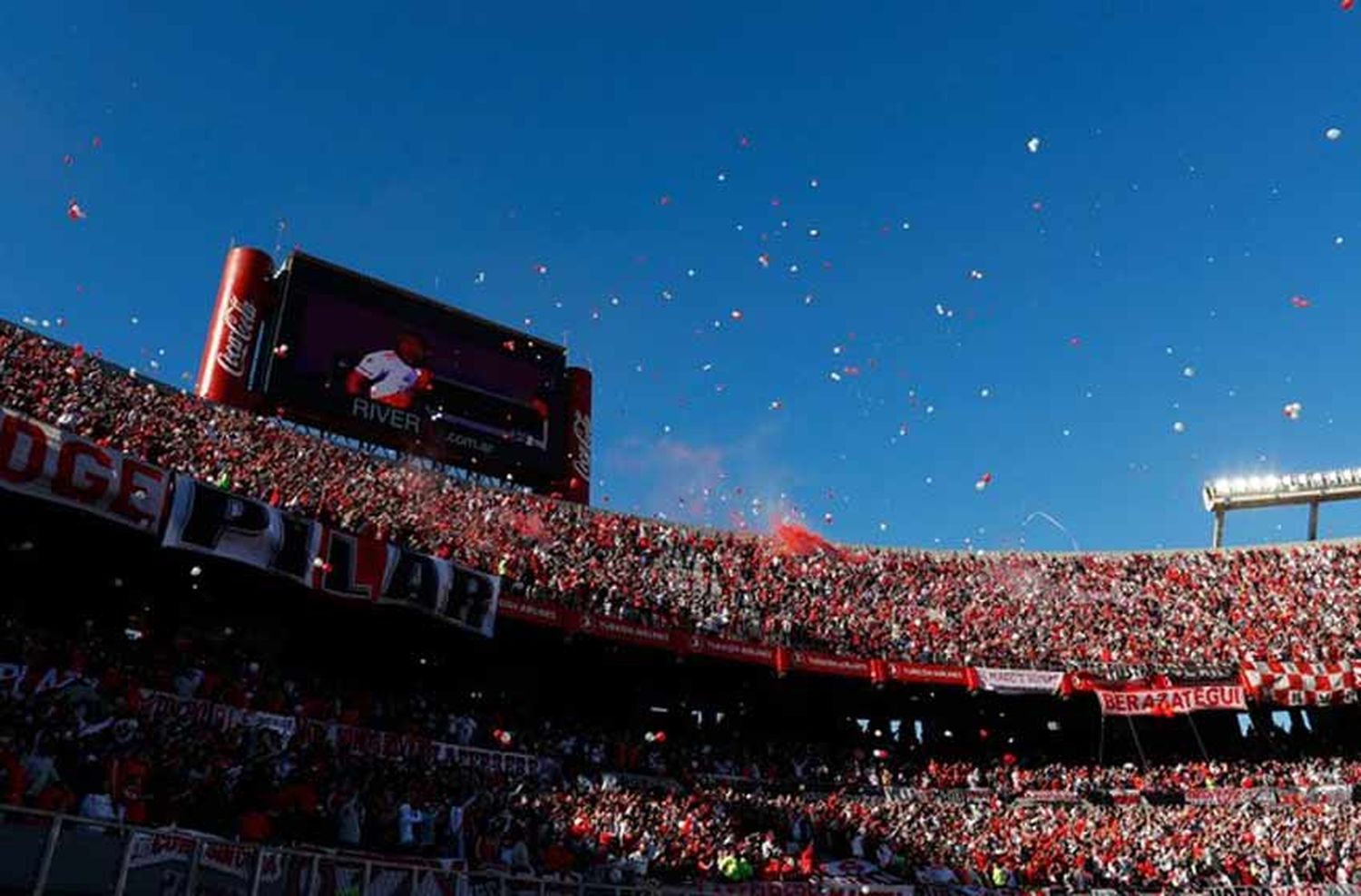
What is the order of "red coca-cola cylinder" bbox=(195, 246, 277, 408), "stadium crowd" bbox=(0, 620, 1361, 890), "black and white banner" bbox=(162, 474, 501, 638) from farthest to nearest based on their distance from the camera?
"red coca-cola cylinder" bbox=(195, 246, 277, 408) < "black and white banner" bbox=(162, 474, 501, 638) < "stadium crowd" bbox=(0, 620, 1361, 890)

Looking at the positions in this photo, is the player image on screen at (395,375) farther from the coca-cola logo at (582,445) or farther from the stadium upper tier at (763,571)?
the coca-cola logo at (582,445)

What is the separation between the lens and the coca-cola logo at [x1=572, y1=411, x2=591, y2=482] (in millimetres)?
45441

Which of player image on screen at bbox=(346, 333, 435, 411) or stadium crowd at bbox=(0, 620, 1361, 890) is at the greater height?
player image on screen at bbox=(346, 333, 435, 411)

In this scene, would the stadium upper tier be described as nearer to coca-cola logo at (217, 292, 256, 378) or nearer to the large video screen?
the large video screen

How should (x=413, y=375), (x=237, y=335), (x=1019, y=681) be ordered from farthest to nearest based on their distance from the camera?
(x=413, y=375) < (x=1019, y=681) < (x=237, y=335)

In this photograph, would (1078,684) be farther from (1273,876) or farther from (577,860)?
(577,860)

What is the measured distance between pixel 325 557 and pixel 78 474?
5661mm

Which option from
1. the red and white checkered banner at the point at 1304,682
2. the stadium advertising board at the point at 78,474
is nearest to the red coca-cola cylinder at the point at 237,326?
the stadium advertising board at the point at 78,474

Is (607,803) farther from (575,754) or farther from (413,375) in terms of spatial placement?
(413,375)

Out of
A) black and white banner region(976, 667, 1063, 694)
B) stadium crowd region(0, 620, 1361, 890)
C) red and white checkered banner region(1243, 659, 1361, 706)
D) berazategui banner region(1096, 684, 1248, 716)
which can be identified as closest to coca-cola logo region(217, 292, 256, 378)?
stadium crowd region(0, 620, 1361, 890)

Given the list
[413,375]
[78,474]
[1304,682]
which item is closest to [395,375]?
[413,375]

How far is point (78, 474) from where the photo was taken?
725 inches

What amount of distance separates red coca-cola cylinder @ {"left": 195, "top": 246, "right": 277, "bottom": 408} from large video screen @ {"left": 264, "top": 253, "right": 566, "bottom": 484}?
108cm

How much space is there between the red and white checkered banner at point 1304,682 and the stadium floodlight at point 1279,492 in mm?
13748
